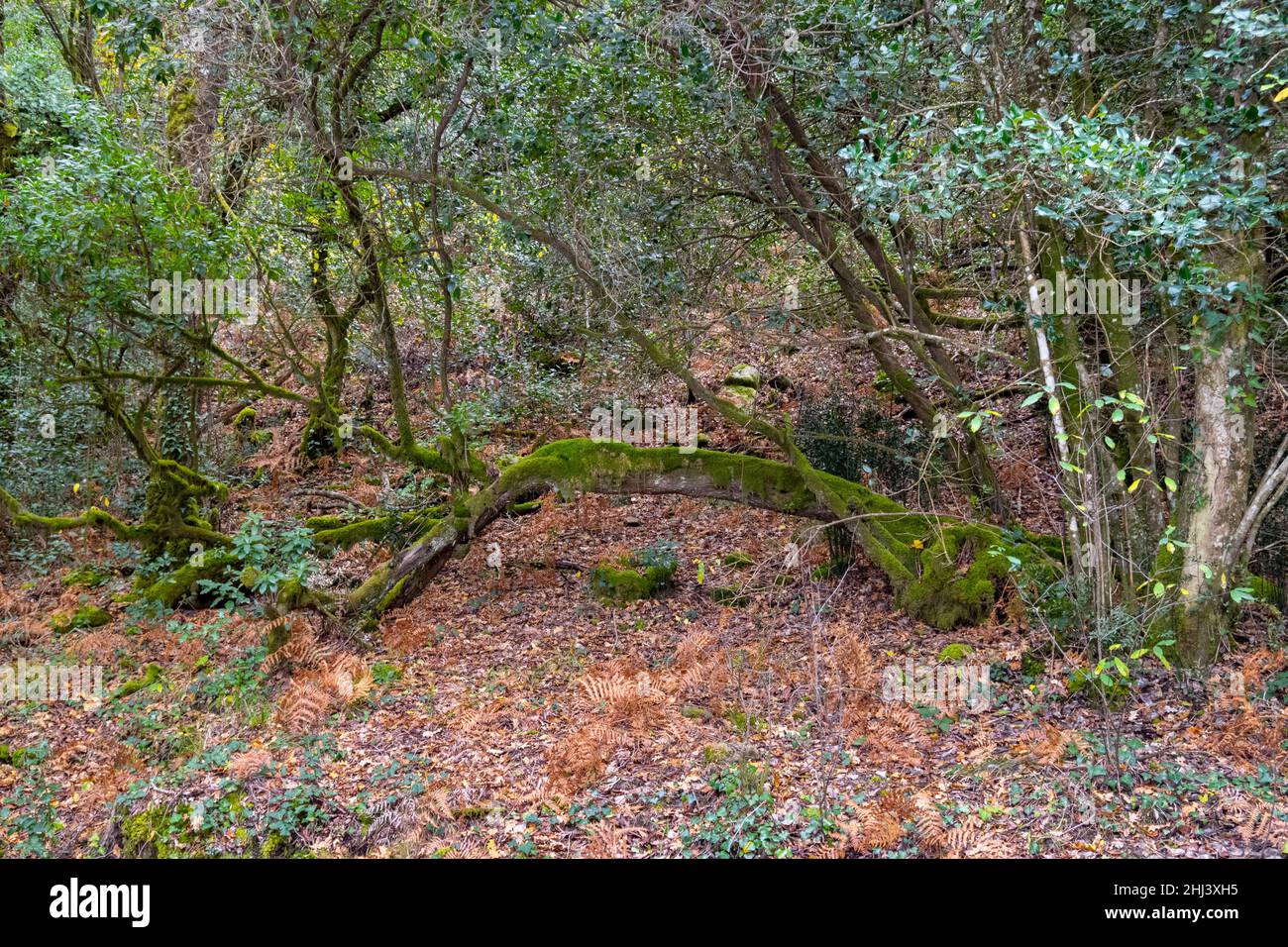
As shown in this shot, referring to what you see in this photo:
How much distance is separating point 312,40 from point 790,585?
239 inches

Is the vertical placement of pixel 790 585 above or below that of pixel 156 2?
below

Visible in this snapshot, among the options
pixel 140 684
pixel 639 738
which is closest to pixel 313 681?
pixel 140 684

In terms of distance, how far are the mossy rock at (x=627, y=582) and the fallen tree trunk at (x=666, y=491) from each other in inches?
31.2

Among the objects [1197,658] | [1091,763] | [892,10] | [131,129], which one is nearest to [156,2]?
[131,129]

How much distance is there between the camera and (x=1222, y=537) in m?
5.56

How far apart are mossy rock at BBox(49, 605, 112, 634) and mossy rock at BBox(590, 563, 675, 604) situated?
463cm

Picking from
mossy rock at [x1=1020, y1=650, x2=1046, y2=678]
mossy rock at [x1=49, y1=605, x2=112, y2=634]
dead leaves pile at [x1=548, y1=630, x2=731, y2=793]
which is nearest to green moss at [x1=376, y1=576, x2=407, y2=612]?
dead leaves pile at [x1=548, y1=630, x2=731, y2=793]

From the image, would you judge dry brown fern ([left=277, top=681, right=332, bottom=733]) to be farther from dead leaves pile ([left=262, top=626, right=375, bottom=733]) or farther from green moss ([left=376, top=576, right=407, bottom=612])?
green moss ([left=376, top=576, right=407, bottom=612])

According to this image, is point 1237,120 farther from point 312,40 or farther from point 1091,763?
point 312,40

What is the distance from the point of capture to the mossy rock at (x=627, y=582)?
27.5 feet

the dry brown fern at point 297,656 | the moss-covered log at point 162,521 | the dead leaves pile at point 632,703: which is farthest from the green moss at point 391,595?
the dead leaves pile at point 632,703

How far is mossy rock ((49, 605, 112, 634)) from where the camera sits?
8.18 metres

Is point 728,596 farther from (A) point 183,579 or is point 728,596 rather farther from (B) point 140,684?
(A) point 183,579

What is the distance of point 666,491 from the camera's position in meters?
8.30
